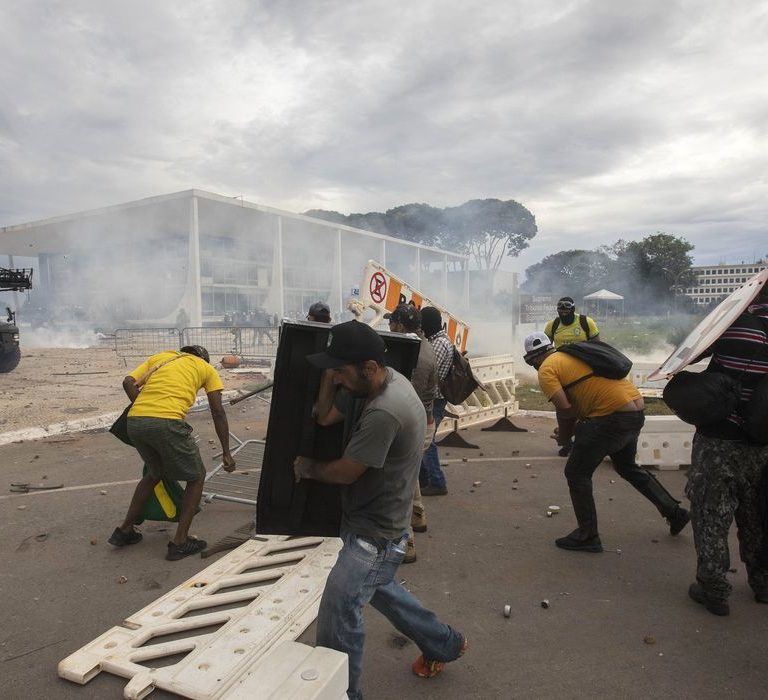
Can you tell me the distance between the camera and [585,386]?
11.8ft

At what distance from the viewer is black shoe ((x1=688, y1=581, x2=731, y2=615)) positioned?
2902 mm

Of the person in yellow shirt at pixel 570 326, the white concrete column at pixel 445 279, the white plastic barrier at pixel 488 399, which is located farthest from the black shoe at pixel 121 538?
the white concrete column at pixel 445 279

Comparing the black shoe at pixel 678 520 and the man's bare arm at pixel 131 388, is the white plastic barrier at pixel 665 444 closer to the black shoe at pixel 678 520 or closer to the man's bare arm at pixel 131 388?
the black shoe at pixel 678 520

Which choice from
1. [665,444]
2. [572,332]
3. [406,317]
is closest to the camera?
[406,317]

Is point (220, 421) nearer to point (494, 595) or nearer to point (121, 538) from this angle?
point (121, 538)

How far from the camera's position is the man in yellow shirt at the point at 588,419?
141 inches

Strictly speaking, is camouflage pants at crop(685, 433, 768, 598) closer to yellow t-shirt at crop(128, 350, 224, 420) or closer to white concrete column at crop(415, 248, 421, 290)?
yellow t-shirt at crop(128, 350, 224, 420)

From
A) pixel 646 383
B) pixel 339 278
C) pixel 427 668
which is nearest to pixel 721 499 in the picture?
pixel 427 668

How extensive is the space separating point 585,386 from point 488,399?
169 inches

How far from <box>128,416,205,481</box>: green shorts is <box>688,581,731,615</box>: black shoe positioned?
3.08 metres

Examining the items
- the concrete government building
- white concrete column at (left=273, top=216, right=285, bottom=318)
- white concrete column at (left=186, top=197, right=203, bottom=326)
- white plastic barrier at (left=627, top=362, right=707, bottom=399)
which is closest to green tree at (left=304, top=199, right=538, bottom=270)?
the concrete government building

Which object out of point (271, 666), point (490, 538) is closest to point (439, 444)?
point (490, 538)

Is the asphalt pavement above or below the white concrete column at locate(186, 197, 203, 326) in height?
below

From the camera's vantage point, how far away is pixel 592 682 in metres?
2.40
